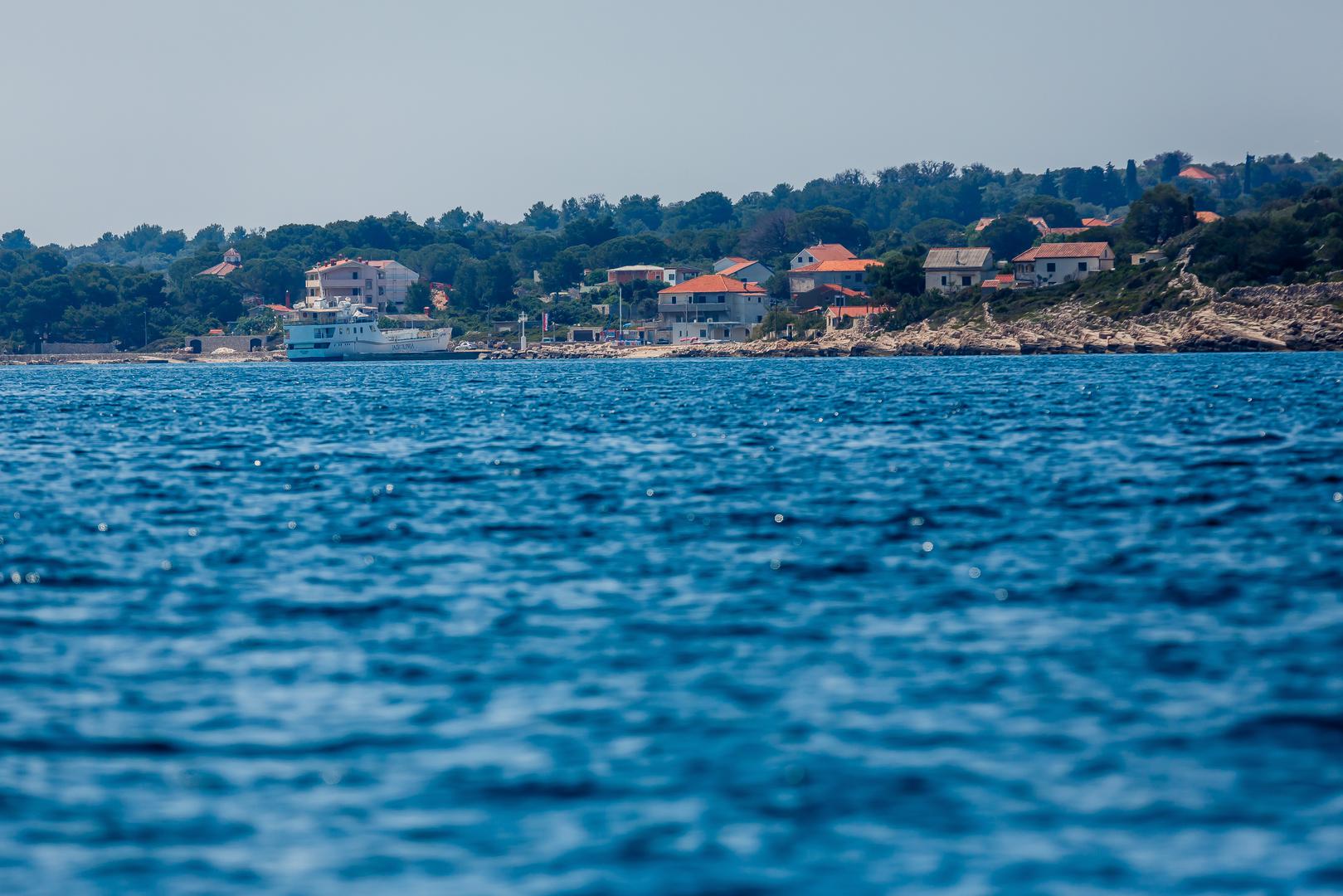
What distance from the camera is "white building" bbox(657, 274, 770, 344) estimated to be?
195m

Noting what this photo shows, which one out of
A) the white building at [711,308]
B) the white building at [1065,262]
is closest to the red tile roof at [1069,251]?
the white building at [1065,262]

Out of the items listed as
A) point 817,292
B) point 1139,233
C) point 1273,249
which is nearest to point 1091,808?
point 1273,249

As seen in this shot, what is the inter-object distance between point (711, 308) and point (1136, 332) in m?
72.4

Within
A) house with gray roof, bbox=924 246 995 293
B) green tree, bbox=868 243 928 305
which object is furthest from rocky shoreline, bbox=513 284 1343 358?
house with gray roof, bbox=924 246 995 293

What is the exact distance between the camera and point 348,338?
193375 millimetres

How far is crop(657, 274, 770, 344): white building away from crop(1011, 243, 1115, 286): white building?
39680 millimetres

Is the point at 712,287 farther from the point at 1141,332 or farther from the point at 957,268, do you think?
the point at 1141,332

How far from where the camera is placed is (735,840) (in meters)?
10.3

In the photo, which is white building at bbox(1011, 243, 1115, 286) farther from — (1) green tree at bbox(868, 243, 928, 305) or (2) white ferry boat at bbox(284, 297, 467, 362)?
(2) white ferry boat at bbox(284, 297, 467, 362)

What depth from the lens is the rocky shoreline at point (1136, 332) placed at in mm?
122562

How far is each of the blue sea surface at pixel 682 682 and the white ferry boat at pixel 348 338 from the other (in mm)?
160972

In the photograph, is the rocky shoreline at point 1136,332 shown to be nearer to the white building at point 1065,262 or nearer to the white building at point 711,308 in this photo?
the white building at point 1065,262

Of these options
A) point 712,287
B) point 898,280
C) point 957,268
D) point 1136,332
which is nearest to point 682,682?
point 1136,332

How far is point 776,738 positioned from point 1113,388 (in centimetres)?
6259
